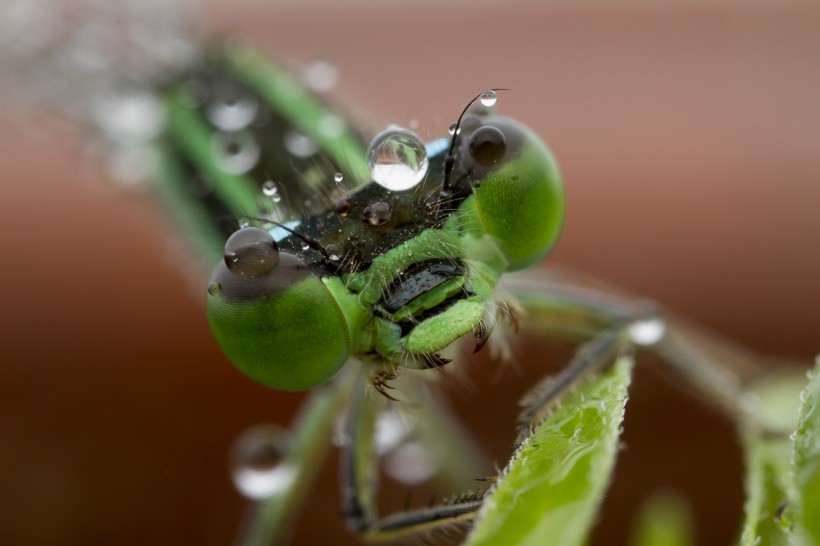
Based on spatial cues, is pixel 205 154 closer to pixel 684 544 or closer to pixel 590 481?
pixel 684 544

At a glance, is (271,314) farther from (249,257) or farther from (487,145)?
(487,145)

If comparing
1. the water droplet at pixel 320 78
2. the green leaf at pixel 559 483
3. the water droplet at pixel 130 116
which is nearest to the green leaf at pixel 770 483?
the green leaf at pixel 559 483

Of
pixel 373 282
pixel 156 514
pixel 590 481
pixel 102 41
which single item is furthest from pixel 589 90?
pixel 590 481

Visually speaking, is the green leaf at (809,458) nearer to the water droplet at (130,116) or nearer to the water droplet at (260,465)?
the water droplet at (260,465)

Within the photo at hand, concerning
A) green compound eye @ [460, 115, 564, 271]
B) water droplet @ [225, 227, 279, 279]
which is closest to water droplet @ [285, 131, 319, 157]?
green compound eye @ [460, 115, 564, 271]

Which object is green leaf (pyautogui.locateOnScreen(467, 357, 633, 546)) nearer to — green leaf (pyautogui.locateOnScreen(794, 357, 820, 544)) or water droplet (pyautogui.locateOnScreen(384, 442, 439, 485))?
green leaf (pyautogui.locateOnScreen(794, 357, 820, 544))

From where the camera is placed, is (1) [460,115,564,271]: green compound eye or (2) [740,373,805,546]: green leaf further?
(1) [460,115,564,271]: green compound eye
